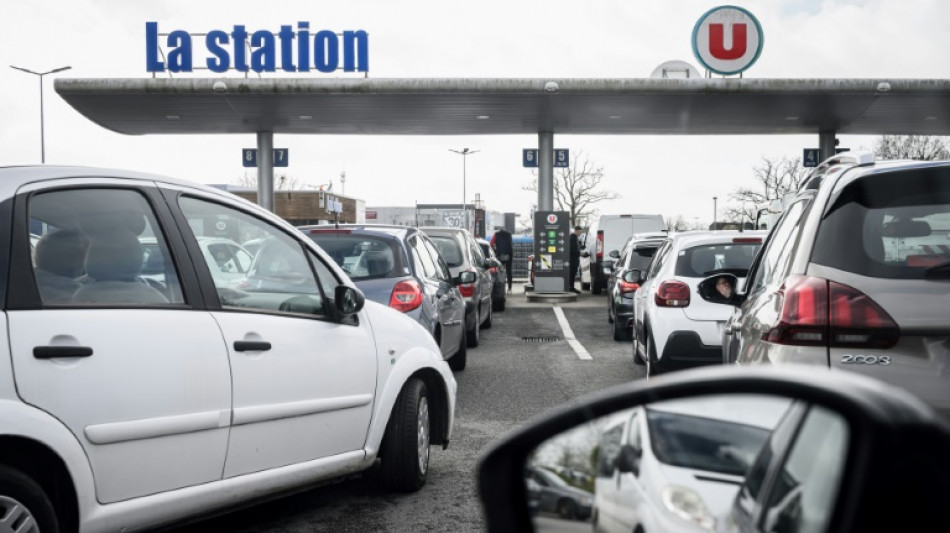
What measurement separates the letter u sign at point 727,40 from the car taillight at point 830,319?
873 inches

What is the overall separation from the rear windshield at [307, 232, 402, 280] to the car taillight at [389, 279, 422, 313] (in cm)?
14

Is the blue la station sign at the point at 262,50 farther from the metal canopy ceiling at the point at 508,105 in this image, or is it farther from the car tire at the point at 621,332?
the car tire at the point at 621,332

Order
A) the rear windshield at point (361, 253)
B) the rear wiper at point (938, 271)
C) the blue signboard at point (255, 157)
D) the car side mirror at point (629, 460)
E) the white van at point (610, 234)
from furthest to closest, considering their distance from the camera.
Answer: the blue signboard at point (255, 157) < the white van at point (610, 234) < the rear windshield at point (361, 253) < the rear wiper at point (938, 271) < the car side mirror at point (629, 460)

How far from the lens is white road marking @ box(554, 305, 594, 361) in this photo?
12416 mm

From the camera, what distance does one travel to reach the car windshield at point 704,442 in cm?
132

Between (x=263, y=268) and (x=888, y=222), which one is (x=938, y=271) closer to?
(x=888, y=222)

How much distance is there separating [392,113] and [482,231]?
19204 millimetres

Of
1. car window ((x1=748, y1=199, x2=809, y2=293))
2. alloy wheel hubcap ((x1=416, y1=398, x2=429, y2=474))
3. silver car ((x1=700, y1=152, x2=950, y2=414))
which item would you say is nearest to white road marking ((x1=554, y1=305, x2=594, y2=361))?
alloy wheel hubcap ((x1=416, y1=398, x2=429, y2=474))

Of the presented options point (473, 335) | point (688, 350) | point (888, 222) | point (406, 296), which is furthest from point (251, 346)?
point (473, 335)

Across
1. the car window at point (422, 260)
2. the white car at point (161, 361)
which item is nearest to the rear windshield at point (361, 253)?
the car window at point (422, 260)

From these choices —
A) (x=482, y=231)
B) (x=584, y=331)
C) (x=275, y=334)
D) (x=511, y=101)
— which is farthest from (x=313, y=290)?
(x=482, y=231)

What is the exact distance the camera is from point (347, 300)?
15.9 feet

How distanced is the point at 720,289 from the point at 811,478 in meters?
4.55

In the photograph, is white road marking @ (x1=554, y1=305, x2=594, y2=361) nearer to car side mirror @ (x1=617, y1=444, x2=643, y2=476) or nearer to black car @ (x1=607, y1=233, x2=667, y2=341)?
Answer: black car @ (x1=607, y1=233, x2=667, y2=341)
